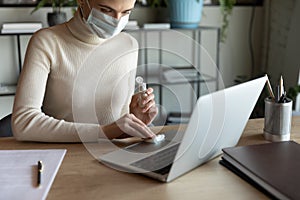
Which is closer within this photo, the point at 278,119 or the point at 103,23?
the point at 278,119

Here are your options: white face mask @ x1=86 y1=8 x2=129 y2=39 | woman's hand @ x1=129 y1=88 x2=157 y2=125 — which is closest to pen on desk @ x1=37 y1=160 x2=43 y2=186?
woman's hand @ x1=129 y1=88 x2=157 y2=125

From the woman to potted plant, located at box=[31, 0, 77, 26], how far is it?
964mm

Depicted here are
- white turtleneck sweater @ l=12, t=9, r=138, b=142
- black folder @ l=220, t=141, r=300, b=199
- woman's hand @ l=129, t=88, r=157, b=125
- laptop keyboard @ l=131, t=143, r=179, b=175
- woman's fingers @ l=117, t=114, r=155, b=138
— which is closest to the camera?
black folder @ l=220, t=141, r=300, b=199

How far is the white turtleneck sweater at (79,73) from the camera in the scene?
1.26 meters

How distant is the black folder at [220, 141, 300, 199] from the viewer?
73 centimetres

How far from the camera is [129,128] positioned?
101 centimetres

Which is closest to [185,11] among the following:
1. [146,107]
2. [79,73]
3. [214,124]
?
[79,73]

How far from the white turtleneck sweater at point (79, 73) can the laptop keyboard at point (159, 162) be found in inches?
15.7

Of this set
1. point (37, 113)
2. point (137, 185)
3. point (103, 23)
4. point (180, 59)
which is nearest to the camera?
point (137, 185)

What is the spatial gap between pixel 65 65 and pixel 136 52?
308mm

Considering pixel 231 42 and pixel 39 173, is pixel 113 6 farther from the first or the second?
pixel 231 42

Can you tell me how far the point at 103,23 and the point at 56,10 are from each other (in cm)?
133

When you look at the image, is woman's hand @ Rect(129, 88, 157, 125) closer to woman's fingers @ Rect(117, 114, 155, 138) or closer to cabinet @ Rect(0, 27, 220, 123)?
woman's fingers @ Rect(117, 114, 155, 138)

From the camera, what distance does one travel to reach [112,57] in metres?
1.44
